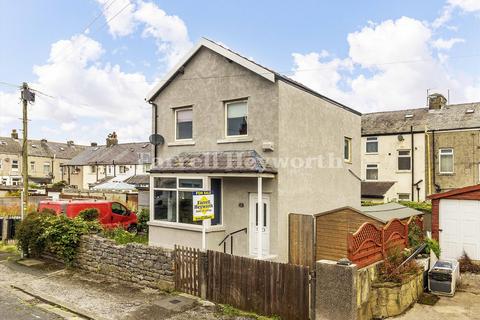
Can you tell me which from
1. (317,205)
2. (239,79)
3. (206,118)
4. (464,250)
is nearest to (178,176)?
(206,118)

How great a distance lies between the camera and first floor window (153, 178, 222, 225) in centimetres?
1287

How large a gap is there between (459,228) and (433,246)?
149cm

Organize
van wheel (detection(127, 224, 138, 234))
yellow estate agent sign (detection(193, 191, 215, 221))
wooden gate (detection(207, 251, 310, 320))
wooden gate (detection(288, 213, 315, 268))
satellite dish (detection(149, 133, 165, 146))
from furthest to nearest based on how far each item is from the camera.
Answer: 1. van wheel (detection(127, 224, 138, 234))
2. satellite dish (detection(149, 133, 165, 146))
3. wooden gate (detection(288, 213, 315, 268))
4. yellow estate agent sign (detection(193, 191, 215, 221))
5. wooden gate (detection(207, 251, 310, 320))

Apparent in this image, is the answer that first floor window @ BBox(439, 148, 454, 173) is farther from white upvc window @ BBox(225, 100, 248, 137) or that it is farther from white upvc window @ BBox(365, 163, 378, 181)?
white upvc window @ BBox(225, 100, 248, 137)

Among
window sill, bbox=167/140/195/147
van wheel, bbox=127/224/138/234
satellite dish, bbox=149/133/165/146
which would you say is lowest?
van wheel, bbox=127/224/138/234

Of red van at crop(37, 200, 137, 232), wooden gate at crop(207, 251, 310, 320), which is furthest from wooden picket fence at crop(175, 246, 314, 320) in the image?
red van at crop(37, 200, 137, 232)

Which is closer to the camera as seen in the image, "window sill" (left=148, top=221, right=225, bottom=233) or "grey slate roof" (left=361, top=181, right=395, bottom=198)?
"window sill" (left=148, top=221, right=225, bottom=233)

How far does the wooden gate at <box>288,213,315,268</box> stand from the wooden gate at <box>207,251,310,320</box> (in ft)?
10.8

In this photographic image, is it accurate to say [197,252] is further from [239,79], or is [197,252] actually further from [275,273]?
[239,79]

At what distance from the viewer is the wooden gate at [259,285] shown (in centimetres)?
786

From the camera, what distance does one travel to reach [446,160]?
27125 mm

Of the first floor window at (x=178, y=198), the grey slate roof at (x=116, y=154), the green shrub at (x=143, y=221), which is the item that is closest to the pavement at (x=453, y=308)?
the first floor window at (x=178, y=198)

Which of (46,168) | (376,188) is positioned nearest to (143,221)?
(376,188)

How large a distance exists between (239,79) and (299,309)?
26.5 feet
